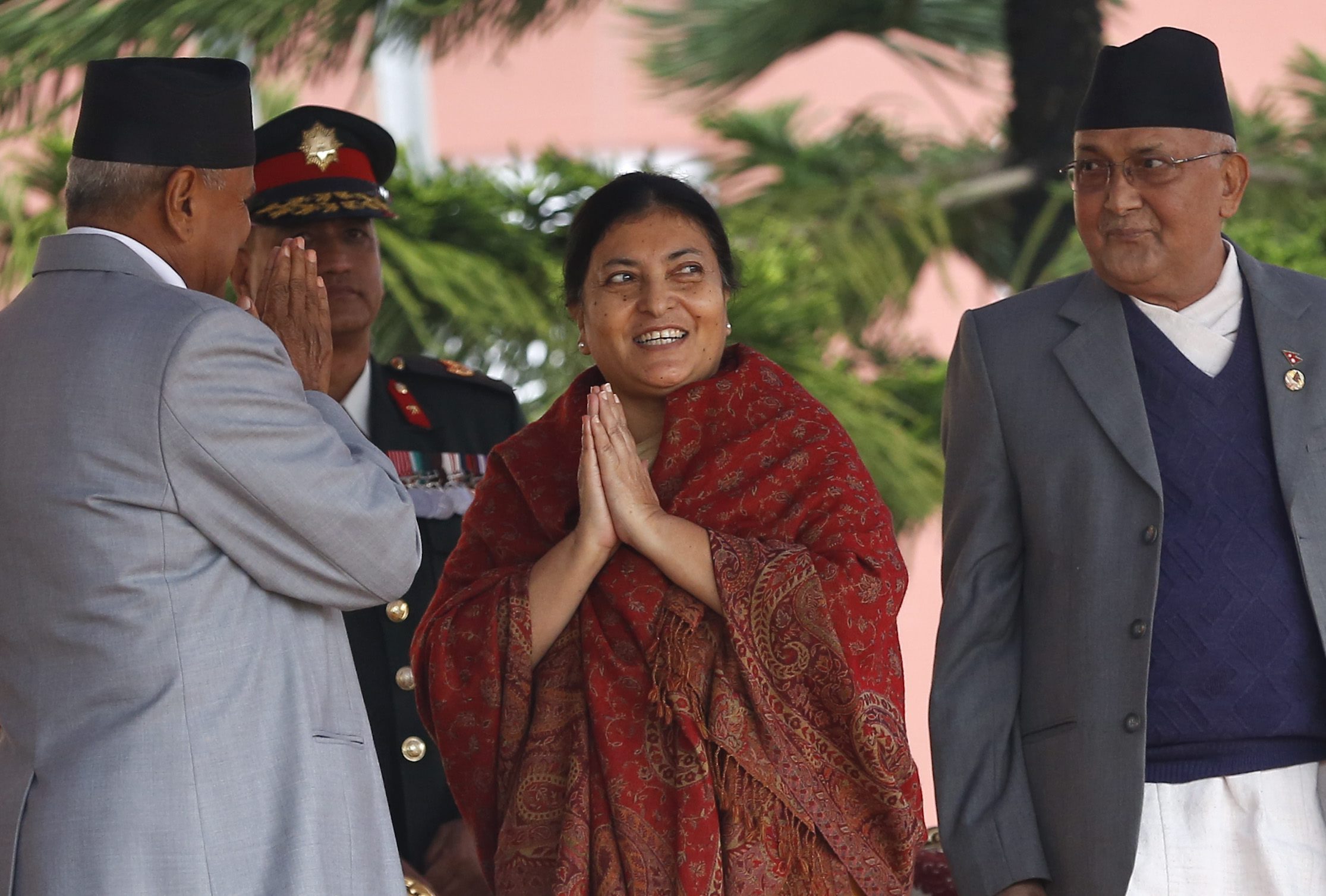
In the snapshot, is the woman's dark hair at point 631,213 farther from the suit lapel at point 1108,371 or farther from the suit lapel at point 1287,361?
the suit lapel at point 1287,361

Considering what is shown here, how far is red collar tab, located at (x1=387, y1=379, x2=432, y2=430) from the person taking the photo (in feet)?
9.83

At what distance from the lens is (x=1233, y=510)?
234 cm

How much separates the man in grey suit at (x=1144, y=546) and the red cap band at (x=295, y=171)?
1094mm

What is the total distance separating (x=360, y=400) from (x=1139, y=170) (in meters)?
1.32

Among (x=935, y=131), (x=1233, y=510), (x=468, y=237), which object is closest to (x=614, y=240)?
(x=1233, y=510)

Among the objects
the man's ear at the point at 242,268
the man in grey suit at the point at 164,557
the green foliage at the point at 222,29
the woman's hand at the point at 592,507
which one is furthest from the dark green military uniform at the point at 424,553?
the green foliage at the point at 222,29

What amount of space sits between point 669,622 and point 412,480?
0.85 meters

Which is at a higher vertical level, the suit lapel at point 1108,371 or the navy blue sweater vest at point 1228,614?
the suit lapel at point 1108,371

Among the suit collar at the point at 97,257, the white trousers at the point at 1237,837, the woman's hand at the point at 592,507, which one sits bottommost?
the white trousers at the point at 1237,837

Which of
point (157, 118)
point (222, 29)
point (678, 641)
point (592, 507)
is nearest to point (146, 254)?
point (157, 118)

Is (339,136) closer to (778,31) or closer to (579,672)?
(579,672)

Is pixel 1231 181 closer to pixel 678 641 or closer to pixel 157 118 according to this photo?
pixel 678 641

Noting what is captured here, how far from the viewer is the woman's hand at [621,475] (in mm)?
2246

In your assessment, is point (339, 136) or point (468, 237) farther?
point (468, 237)
